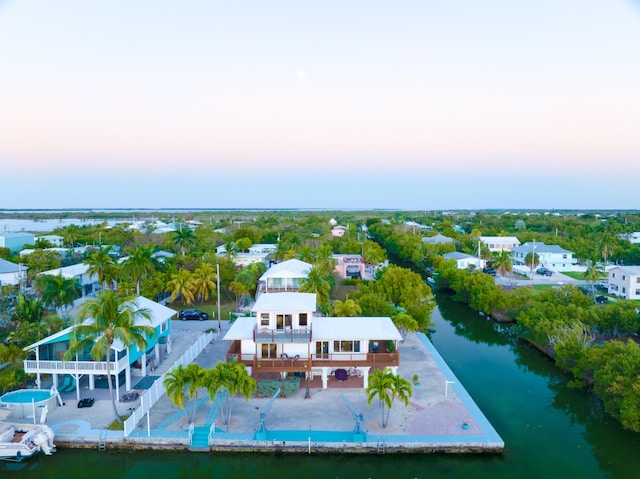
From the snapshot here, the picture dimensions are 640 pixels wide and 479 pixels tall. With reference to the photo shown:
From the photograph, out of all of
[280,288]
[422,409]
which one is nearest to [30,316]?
[280,288]

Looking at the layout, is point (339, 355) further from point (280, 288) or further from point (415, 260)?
point (415, 260)

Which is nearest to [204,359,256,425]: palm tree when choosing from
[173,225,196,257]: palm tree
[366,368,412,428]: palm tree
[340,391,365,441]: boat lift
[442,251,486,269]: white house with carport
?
[340,391,365,441]: boat lift

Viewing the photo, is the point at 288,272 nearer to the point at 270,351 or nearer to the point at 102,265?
the point at 102,265

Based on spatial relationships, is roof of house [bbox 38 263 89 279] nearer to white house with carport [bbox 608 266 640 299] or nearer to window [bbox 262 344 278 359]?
window [bbox 262 344 278 359]

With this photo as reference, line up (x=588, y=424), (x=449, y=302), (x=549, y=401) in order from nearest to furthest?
(x=588, y=424)
(x=549, y=401)
(x=449, y=302)

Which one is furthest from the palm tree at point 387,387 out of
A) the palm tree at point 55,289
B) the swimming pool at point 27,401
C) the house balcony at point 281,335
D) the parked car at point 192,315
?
the palm tree at point 55,289

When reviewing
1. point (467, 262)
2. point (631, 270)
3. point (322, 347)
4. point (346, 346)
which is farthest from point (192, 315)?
point (631, 270)

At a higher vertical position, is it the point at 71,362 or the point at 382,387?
the point at 382,387
